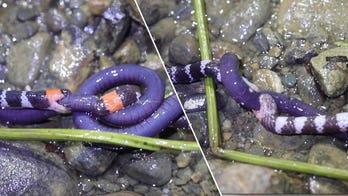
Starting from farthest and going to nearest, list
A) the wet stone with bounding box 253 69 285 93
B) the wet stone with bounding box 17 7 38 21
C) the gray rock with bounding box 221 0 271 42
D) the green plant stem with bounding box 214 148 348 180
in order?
the wet stone with bounding box 17 7 38 21 < the gray rock with bounding box 221 0 271 42 < the wet stone with bounding box 253 69 285 93 < the green plant stem with bounding box 214 148 348 180

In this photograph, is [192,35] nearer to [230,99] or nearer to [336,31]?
[230,99]

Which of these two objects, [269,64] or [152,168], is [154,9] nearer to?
[269,64]

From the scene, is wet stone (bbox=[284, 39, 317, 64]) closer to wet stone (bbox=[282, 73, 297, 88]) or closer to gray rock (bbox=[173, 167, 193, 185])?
wet stone (bbox=[282, 73, 297, 88])


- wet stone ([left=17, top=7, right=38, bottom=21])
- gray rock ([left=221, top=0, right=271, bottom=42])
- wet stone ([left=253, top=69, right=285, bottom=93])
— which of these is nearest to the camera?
wet stone ([left=253, top=69, right=285, bottom=93])

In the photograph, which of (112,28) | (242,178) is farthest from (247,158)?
(112,28)

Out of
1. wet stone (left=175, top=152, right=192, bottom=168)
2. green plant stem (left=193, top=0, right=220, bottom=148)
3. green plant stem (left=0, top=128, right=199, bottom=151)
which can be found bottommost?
wet stone (left=175, top=152, right=192, bottom=168)

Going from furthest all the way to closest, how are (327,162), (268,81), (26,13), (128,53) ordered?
(26,13) < (128,53) < (268,81) < (327,162)

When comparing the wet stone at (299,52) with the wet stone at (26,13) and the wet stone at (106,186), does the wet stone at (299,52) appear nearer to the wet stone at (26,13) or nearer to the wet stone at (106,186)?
the wet stone at (106,186)

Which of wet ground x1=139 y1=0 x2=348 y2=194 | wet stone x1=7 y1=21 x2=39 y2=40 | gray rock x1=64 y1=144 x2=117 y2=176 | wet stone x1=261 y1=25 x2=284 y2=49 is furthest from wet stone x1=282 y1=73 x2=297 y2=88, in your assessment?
wet stone x1=7 y1=21 x2=39 y2=40
